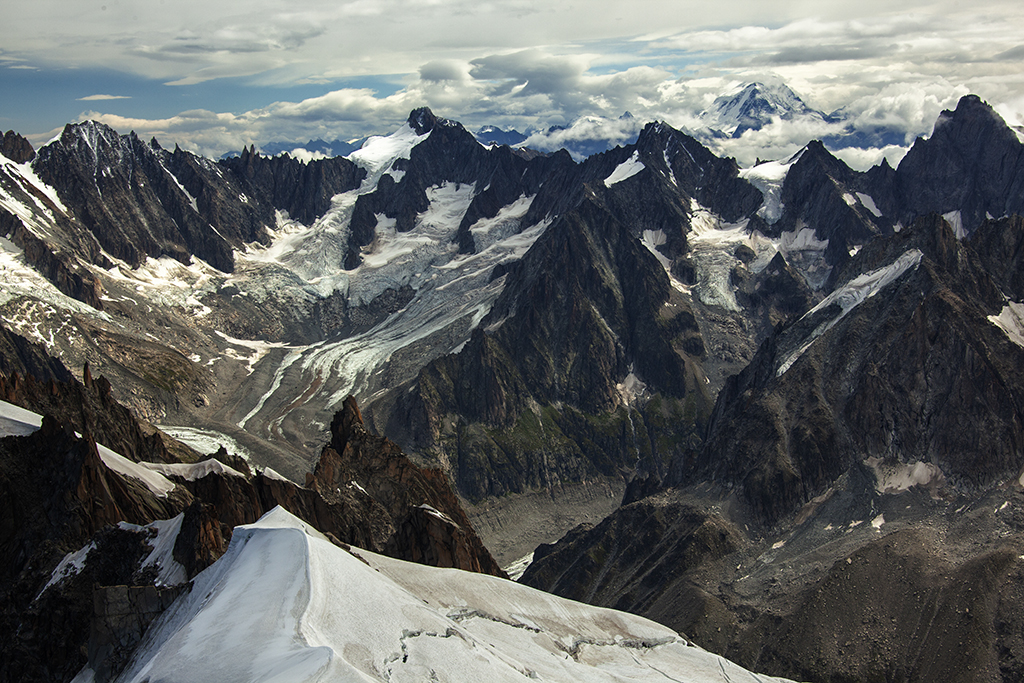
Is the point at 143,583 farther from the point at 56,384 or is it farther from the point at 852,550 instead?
the point at 852,550

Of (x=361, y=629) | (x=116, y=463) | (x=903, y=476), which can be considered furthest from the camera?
(x=903, y=476)

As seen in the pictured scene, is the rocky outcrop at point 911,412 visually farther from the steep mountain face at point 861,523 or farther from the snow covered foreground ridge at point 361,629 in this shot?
the snow covered foreground ridge at point 361,629

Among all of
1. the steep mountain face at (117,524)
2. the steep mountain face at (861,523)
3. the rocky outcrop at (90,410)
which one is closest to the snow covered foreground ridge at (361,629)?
the steep mountain face at (117,524)

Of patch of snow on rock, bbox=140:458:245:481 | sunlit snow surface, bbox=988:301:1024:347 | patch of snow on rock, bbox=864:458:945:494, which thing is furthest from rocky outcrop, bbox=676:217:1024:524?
patch of snow on rock, bbox=140:458:245:481

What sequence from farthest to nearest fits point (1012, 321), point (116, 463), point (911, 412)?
point (1012, 321) < point (911, 412) < point (116, 463)

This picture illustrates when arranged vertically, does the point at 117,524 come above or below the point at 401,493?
above

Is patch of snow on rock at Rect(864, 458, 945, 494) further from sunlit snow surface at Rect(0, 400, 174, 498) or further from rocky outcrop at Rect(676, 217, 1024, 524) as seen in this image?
sunlit snow surface at Rect(0, 400, 174, 498)

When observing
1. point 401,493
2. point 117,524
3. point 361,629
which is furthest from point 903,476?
point 117,524

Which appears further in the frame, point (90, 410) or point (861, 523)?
point (861, 523)

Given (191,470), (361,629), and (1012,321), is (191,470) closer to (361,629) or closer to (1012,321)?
(361,629)
